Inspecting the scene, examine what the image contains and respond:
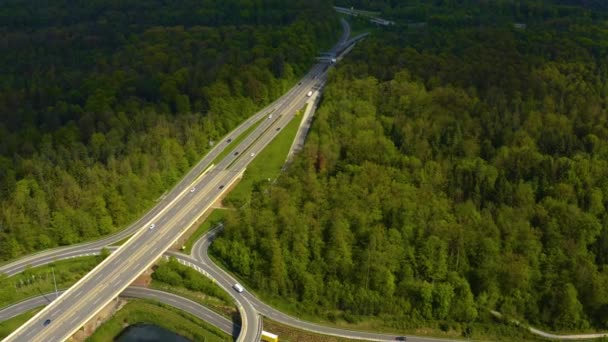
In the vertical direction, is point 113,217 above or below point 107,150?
below

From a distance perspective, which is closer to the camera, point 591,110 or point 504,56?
point 591,110

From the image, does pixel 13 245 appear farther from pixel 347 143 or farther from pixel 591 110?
pixel 591 110

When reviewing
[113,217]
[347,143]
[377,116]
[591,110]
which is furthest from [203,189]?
[591,110]

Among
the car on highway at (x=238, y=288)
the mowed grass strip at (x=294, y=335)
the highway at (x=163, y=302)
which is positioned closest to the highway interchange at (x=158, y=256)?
the car on highway at (x=238, y=288)

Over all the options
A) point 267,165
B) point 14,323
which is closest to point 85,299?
point 14,323

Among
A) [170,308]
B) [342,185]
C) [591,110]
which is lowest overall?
[170,308]

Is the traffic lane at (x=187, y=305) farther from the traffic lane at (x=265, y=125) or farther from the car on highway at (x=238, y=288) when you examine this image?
the traffic lane at (x=265, y=125)

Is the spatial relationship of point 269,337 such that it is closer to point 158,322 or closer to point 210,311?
point 210,311
